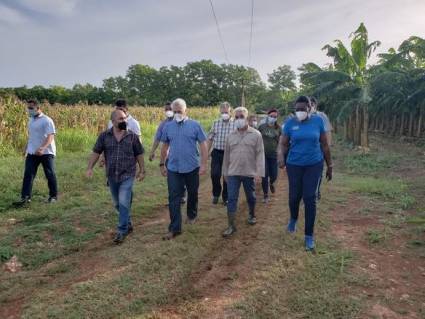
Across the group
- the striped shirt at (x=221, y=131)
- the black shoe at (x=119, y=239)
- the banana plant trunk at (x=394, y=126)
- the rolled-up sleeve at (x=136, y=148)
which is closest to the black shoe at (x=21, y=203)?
the black shoe at (x=119, y=239)

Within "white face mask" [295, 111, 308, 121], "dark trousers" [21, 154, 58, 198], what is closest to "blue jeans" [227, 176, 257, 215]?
"white face mask" [295, 111, 308, 121]

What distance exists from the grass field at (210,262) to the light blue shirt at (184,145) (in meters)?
0.98

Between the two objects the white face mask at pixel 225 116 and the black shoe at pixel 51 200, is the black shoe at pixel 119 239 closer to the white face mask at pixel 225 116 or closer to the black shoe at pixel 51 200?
the black shoe at pixel 51 200

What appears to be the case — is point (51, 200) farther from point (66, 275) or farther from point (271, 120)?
point (271, 120)

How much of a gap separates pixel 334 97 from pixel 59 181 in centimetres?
1504

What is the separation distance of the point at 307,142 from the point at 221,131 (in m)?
2.45

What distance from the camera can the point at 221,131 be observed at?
7.60m

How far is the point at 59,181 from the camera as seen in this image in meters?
9.54

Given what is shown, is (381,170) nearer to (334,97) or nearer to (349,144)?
(334,97)

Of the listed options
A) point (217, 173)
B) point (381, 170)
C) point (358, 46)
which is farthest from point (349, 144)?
point (217, 173)

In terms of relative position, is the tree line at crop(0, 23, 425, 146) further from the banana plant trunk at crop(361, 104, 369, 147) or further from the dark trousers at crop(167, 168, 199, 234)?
the dark trousers at crop(167, 168, 199, 234)

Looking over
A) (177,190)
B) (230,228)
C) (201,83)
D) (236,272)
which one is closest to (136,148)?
(177,190)

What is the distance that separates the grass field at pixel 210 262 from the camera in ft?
13.1

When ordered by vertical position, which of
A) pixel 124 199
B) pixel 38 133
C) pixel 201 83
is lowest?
pixel 124 199
